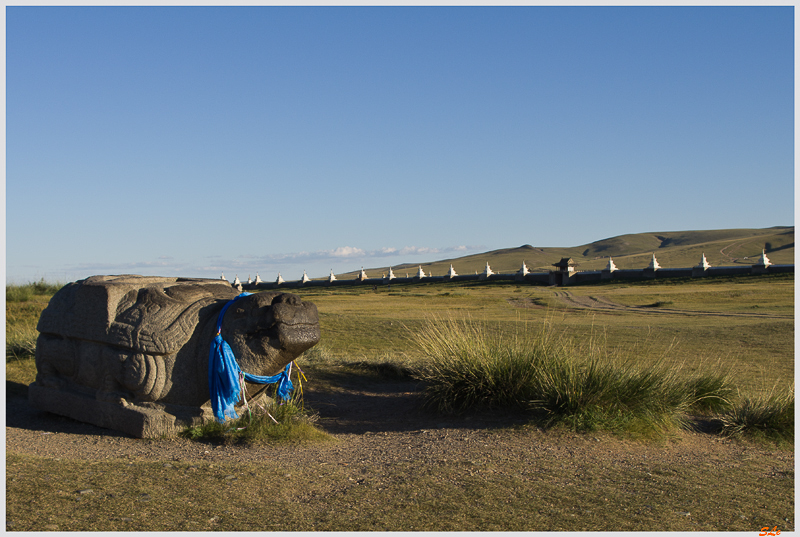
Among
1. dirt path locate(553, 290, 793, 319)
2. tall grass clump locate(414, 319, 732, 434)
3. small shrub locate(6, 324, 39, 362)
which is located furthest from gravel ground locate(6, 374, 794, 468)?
dirt path locate(553, 290, 793, 319)

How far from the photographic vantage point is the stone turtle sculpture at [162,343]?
6555 millimetres

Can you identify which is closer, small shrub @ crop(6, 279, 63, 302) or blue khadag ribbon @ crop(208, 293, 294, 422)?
blue khadag ribbon @ crop(208, 293, 294, 422)

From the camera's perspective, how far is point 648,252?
392 feet

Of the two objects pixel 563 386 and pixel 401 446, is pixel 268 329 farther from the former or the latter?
pixel 563 386

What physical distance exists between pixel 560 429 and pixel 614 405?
72 centimetres

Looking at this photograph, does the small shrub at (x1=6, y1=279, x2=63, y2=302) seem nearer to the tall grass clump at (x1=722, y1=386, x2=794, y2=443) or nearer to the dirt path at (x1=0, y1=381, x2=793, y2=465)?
the dirt path at (x1=0, y1=381, x2=793, y2=465)

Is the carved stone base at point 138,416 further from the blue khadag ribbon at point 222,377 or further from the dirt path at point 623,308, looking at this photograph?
the dirt path at point 623,308

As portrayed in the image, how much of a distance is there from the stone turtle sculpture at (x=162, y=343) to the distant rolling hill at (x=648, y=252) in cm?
7937

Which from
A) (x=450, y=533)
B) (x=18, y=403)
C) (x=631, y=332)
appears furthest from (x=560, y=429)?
(x=631, y=332)

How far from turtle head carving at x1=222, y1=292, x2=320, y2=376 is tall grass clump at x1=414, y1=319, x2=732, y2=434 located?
2.15 meters

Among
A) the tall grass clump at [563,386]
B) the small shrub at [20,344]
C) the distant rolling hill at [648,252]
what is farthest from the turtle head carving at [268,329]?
the distant rolling hill at [648,252]

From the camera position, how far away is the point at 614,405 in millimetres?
6820

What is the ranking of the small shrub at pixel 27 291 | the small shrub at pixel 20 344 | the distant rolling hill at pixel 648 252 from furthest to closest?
the distant rolling hill at pixel 648 252 < the small shrub at pixel 27 291 < the small shrub at pixel 20 344

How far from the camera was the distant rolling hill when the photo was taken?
298ft
